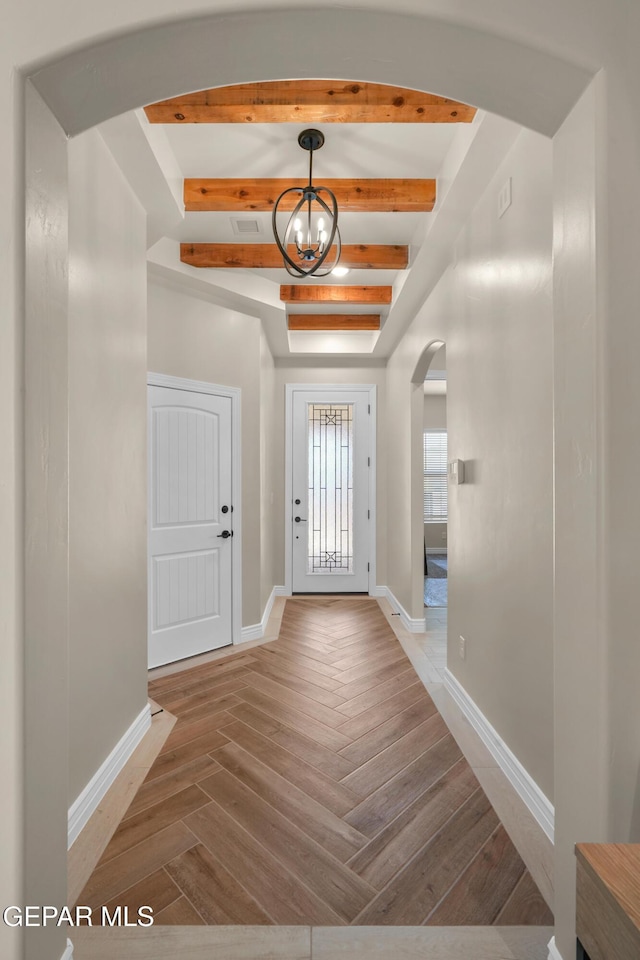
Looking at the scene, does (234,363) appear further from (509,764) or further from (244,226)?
(509,764)

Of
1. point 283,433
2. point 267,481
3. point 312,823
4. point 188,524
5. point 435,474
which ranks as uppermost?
point 283,433

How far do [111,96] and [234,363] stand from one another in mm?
Result: 2723

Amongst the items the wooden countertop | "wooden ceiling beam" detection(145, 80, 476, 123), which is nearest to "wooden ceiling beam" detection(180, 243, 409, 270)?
"wooden ceiling beam" detection(145, 80, 476, 123)

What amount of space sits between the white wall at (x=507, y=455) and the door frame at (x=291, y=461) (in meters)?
2.47

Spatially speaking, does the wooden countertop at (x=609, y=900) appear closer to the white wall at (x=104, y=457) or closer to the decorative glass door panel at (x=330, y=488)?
the white wall at (x=104, y=457)

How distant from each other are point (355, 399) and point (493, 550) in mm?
3474

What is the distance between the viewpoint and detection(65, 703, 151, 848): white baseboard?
1811 mm

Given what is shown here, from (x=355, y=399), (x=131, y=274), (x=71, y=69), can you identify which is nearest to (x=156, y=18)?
(x=71, y=69)

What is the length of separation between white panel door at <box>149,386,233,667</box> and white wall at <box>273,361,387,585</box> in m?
1.59

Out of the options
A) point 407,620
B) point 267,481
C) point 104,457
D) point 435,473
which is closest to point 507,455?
point 104,457

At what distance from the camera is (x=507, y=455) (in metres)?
2.19

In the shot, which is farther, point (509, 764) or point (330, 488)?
point (330, 488)

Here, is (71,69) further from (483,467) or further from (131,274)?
(483,467)

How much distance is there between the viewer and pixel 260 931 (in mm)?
1436
